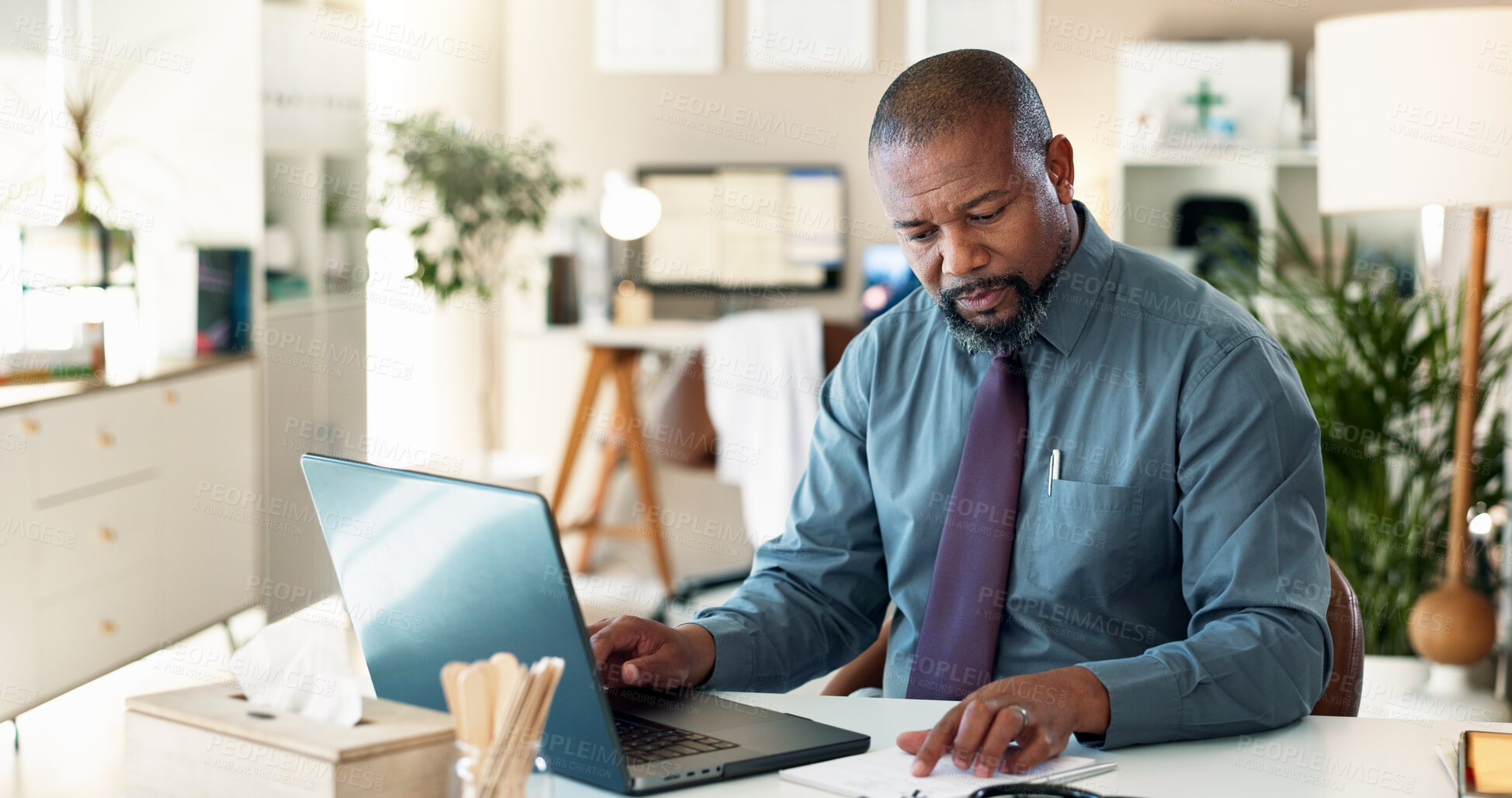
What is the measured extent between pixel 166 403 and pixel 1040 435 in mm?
2525

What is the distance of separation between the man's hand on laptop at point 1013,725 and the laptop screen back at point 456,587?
0.25 m

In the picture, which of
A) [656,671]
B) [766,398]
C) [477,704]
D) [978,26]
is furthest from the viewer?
[978,26]

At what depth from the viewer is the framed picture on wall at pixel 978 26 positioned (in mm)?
4715

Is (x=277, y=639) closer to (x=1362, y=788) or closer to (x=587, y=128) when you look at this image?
(x=1362, y=788)

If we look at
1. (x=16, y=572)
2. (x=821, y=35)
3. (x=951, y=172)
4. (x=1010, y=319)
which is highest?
(x=821, y=35)

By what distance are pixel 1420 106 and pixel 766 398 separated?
6.44 ft

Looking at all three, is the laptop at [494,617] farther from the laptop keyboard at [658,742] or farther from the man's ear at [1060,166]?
the man's ear at [1060,166]

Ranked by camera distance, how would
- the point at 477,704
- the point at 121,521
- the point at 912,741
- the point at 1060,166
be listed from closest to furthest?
1. the point at 477,704
2. the point at 912,741
3. the point at 1060,166
4. the point at 121,521

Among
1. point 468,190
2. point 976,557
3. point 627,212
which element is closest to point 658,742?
point 976,557

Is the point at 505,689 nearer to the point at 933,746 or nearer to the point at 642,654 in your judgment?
the point at 933,746

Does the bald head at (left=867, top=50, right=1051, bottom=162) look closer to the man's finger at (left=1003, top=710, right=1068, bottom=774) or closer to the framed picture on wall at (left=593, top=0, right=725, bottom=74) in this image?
the man's finger at (left=1003, top=710, right=1068, bottom=774)

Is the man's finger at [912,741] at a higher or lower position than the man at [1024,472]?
lower

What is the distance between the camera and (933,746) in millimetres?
1010

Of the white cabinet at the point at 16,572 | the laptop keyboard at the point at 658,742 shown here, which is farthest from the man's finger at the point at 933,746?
the white cabinet at the point at 16,572
